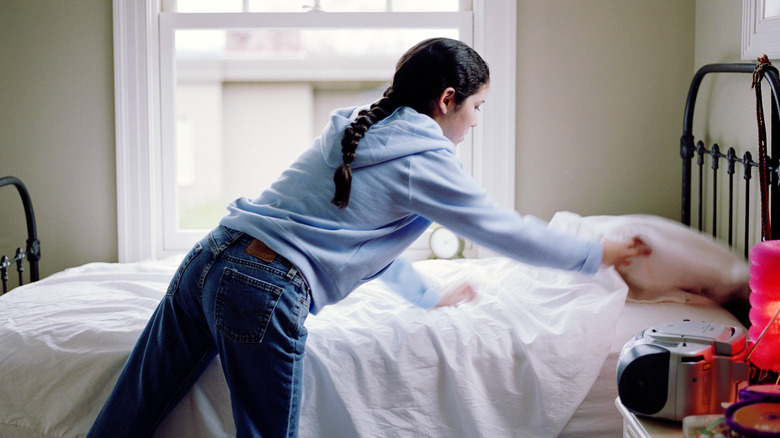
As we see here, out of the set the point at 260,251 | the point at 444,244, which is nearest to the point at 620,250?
the point at 260,251

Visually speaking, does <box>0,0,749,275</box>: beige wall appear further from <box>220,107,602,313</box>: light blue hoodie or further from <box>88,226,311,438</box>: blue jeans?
<box>88,226,311,438</box>: blue jeans

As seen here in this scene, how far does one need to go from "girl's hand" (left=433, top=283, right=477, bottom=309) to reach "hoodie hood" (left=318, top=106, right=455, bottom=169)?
53 centimetres

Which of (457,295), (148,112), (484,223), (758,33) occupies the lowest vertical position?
(457,295)

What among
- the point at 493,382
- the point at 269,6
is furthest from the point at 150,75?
the point at 493,382

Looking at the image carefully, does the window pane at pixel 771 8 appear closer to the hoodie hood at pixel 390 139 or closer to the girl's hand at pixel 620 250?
the girl's hand at pixel 620 250

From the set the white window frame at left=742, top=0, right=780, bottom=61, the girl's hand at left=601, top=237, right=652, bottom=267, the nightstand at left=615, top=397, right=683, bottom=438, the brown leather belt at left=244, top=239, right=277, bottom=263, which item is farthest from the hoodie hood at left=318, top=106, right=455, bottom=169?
the white window frame at left=742, top=0, right=780, bottom=61

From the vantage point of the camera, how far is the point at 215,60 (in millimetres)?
2922

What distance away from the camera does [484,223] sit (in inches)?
58.7

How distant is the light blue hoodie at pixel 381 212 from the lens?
1.48m

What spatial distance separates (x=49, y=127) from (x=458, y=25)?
1.55m

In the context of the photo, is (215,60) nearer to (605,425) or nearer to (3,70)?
(3,70)

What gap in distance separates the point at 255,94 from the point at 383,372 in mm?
1520

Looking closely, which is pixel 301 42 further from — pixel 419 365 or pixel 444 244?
pixel 419 365

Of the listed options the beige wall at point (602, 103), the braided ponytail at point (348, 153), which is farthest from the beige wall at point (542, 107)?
the braided ponytail at point (348, 153)
